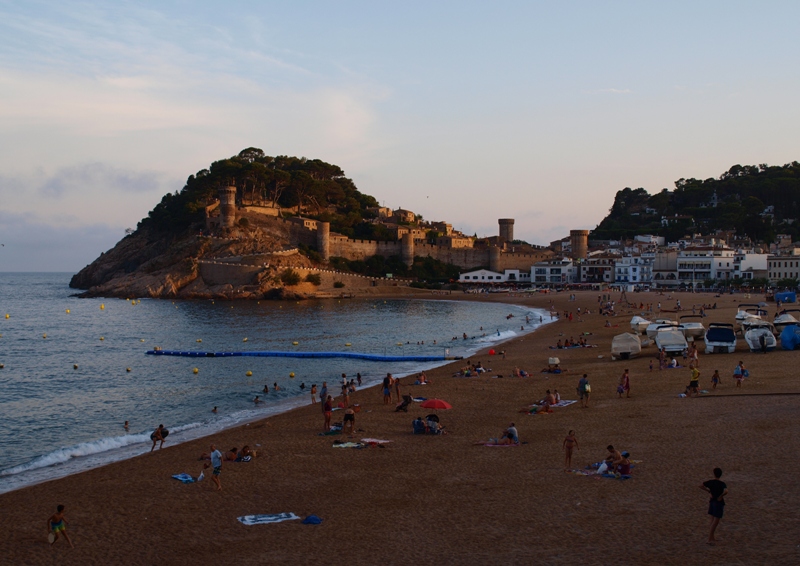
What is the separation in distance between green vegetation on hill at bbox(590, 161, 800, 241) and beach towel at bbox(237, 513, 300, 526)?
9080cm

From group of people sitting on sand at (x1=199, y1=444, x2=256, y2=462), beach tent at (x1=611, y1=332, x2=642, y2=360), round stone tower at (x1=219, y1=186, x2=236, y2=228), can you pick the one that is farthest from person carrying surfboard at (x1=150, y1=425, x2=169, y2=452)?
round stone tower at (x1=219, y1=186, x2=236, y2=228)

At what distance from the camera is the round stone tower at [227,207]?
7538 cm

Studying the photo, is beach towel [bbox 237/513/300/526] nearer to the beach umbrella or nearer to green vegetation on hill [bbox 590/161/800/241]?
the beach umbrella

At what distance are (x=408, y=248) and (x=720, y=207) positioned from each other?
47.3 m

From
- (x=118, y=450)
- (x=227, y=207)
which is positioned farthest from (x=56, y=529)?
(x=227, y=207)

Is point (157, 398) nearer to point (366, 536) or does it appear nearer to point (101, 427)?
point (101, 427)

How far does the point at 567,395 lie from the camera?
19.0m

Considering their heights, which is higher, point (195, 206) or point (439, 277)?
point (195, 206)

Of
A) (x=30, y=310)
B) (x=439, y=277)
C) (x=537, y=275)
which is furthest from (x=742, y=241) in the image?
(x=30, y=310)

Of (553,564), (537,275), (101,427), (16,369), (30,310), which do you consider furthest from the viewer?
(537,275)

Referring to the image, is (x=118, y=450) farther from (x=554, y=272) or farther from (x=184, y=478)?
(x=554, y=272)

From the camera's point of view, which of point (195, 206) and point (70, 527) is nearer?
point (70, 527)

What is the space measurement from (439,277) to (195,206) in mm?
30886

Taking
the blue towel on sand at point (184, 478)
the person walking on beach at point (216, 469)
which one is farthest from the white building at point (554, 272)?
the person walking on beach at point (216, 469)
